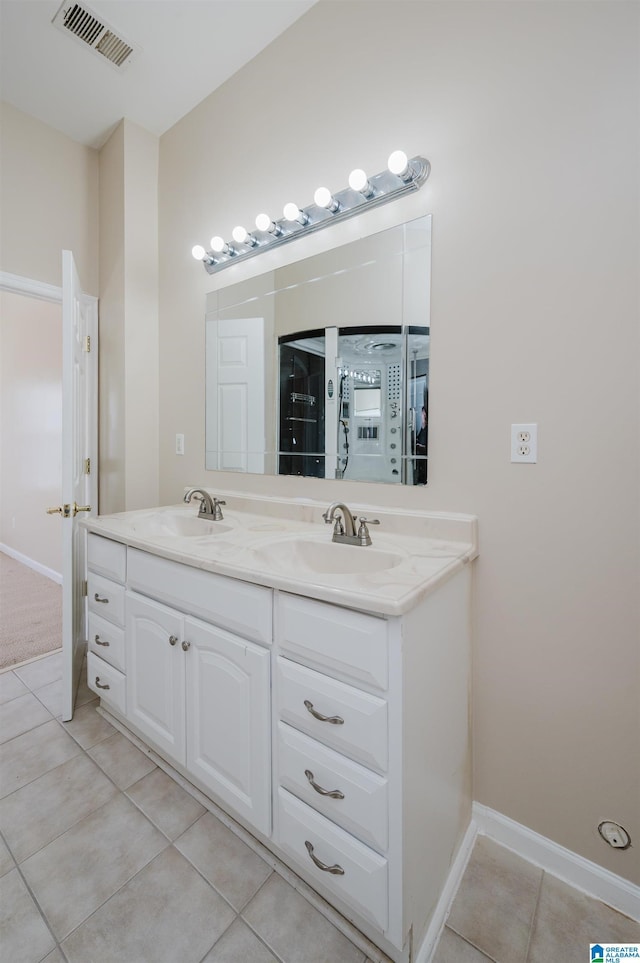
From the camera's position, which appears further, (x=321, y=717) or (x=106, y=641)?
(x=106, y=641)

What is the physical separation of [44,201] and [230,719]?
2.62m

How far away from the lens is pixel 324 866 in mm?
979

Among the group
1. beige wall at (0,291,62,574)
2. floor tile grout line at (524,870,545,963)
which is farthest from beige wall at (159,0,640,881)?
beige wall at (0,291,62,574)

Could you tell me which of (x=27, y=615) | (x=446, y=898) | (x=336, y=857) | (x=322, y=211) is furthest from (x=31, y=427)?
(x=446, y=898)

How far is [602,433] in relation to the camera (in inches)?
42.0

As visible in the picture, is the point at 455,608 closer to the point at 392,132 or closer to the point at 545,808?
the point at 545,808

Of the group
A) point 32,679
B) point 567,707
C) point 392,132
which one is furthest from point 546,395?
point 32,679

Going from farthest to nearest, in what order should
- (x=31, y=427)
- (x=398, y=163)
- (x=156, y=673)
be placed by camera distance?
1. (x=31, y=427)
2. (x=156, y=673)
3. (x=398, y=163)

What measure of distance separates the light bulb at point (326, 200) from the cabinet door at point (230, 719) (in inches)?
57.3

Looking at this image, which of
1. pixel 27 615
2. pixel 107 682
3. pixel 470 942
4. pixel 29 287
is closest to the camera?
pixel 470 942

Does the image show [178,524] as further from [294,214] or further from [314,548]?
[294,214]

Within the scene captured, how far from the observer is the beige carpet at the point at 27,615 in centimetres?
240

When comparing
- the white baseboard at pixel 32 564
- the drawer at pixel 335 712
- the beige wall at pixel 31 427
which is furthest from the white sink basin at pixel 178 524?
the white baseboard at pixel 32 564

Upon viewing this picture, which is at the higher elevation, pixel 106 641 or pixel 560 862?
pixel 106 641
